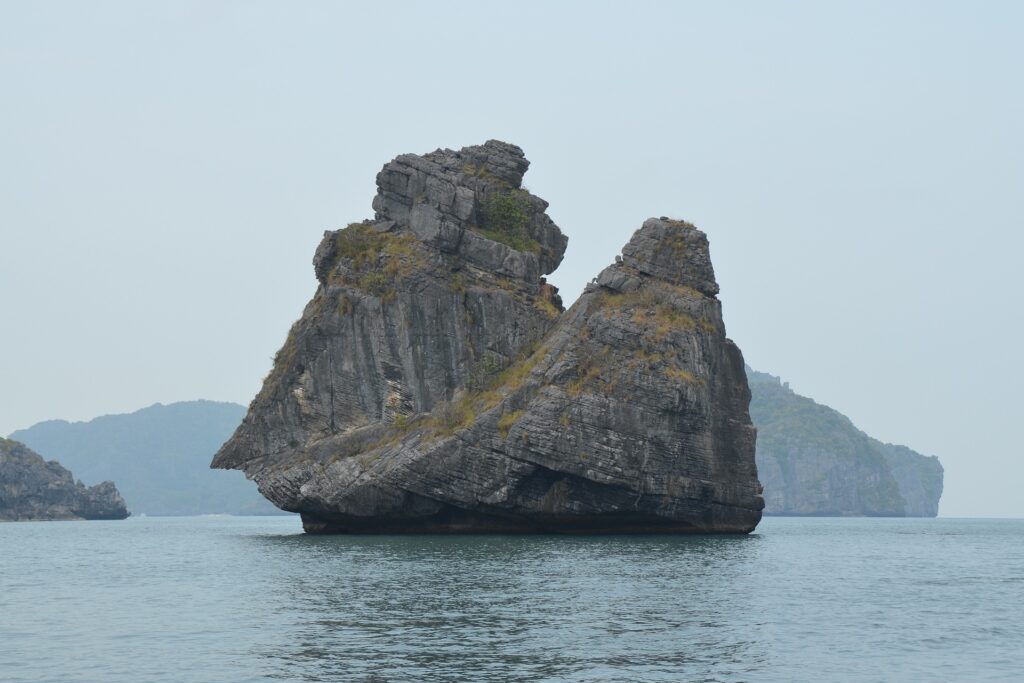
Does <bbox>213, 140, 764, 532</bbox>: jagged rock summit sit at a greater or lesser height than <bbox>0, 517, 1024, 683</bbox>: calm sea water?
greater

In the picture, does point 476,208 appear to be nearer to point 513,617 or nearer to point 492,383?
point 492,383

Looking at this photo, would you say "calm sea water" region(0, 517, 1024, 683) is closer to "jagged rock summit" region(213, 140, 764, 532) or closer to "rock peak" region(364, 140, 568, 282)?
"jagged rock summit" region(213, 140, 764, 532)

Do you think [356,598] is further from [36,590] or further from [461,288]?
[461,288]

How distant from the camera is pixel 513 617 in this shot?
4156 cm

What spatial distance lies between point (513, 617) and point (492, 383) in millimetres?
48573

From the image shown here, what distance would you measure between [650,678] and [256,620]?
16.6m

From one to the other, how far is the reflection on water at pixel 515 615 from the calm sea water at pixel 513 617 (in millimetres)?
140

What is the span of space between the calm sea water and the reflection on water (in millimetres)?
140

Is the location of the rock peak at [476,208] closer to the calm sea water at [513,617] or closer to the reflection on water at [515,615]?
the calm sea water at [513,617]

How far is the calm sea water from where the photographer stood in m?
32.5

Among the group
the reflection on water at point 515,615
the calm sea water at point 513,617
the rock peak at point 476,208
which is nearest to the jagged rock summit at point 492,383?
the rock peak at point 476,208

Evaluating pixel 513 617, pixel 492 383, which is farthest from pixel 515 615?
pixel 492 383

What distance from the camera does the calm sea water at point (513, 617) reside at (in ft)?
107

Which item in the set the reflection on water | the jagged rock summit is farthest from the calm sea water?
the jagged rock summit
